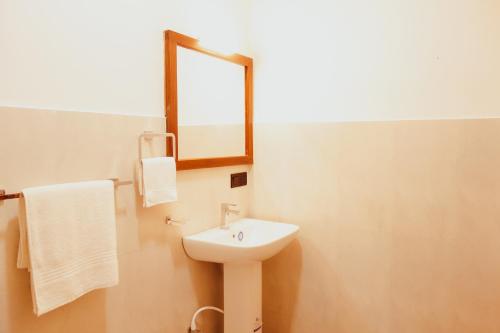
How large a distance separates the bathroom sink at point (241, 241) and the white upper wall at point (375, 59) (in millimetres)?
665

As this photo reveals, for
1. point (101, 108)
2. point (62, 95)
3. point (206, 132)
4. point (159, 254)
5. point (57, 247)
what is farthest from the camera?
point (206, 132)

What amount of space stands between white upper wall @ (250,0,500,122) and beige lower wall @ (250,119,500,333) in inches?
3.8

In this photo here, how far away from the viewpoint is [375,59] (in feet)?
6.06

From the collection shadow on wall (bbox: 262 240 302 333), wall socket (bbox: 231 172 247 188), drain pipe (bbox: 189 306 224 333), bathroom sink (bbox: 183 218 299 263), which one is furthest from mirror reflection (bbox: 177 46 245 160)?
drain pipe (bbox: 189 306 224 333)

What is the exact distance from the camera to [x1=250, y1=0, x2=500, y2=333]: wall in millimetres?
1646

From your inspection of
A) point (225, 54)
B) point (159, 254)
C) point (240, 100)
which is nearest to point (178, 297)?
point (159, 254)

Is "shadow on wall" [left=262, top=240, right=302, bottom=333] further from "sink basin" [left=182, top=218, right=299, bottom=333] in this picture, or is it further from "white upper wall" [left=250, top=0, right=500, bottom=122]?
"white upper wall" [left=250, top=0, right=500, bottom=122]

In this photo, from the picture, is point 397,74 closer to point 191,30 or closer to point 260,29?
point 260,29

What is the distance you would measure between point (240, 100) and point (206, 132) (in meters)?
0.37

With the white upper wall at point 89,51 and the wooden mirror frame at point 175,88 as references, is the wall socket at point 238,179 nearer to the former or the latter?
the wooden mirror frame at point 175,88

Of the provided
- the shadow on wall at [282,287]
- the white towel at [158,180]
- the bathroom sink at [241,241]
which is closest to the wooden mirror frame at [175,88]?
the white towel at [158,180]

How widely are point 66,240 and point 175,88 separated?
2.83 ft

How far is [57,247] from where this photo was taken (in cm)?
119

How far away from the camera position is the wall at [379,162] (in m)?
1.65
